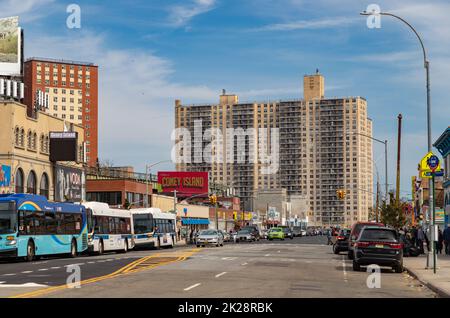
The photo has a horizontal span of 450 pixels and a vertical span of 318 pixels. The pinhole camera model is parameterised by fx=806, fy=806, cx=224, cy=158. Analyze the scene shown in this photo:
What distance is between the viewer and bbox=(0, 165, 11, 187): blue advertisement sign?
62.4 metres

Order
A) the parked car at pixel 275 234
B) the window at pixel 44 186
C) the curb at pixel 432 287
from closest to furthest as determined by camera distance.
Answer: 1. the curb at pixel 432 287
2. the window at pixel 44 186
3. the parked car at pixel 275 234

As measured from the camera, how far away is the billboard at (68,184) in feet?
244

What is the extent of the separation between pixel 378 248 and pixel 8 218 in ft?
58.8


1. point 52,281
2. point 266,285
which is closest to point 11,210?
point 52,281

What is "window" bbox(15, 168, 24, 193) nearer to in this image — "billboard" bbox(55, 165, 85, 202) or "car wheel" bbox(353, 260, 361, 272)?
"billboard" bbox(55, 165, 85, 202)

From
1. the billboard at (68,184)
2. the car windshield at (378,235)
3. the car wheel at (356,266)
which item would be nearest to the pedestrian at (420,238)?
the car wheel at (356,266)

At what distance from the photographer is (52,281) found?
2281cm

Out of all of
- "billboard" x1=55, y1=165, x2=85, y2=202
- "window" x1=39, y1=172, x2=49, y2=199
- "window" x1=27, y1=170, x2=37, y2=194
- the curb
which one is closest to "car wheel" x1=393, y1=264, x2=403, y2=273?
the curb

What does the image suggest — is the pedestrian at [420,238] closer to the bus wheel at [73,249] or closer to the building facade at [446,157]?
the building facade at [446,157]

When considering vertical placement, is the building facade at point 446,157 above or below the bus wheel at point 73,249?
above

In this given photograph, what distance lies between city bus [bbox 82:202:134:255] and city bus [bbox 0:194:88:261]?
1242 mm

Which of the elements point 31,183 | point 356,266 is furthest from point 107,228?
point 356,266

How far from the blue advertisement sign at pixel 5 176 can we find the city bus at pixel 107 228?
442 inches
